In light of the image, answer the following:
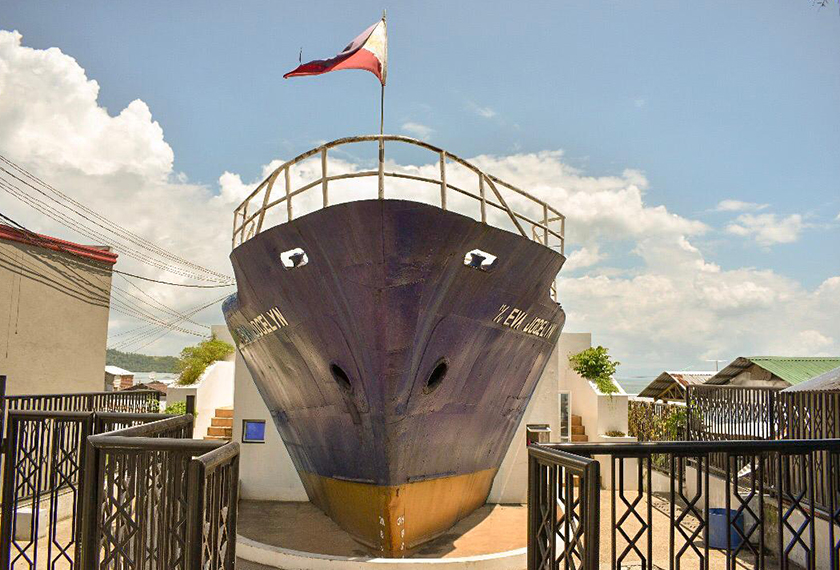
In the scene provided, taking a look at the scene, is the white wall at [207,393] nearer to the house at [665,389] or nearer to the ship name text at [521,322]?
the ship name text at [521,322]

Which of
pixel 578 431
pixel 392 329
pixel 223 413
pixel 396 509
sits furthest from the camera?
pixel 578 431

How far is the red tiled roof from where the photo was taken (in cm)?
1346

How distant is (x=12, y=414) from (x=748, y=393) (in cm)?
1034

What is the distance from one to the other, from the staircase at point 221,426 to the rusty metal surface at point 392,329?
4994mm

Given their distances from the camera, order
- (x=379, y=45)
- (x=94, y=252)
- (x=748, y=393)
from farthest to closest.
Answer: (x=94, y=252), (x=748, y=393), (x=379, y=45)

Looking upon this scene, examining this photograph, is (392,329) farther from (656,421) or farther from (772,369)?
(772,369)

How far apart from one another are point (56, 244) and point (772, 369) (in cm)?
1736

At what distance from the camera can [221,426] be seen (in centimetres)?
1398

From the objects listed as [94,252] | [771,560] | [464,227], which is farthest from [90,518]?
[94,252]

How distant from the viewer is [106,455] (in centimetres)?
355

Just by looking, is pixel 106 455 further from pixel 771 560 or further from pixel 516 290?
pixel 771 560

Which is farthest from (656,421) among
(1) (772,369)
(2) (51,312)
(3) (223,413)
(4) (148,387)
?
(4) (148,387)

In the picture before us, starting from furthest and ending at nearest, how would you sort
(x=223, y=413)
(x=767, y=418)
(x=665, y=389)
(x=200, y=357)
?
(x=665, y=389) → (x=200, y=357) → (x=223, y=413) → (x=767, y=418)

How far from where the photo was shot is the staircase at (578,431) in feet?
48.4
